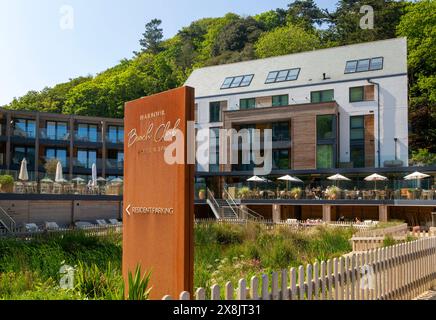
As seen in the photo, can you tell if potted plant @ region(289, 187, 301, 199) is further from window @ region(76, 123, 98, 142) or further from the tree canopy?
window @ region(76, 123, 98, 142)

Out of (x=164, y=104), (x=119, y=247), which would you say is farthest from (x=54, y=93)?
(x=164, y=104)

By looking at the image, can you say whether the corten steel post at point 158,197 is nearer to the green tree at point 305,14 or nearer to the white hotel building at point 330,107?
the white hotel building at point 330,107

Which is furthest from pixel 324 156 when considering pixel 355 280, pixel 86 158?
pixel 355 280

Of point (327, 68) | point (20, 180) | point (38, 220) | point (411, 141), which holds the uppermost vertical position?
point (327, 68)

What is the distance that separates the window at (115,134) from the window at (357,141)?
2232 centimetres

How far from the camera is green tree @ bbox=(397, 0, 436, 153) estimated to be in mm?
50562

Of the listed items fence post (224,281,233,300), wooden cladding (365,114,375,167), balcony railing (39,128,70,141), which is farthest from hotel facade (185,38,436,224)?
fence post (224,281,233,300)

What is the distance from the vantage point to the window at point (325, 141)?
41281 mm

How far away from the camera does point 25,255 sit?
1276 cm

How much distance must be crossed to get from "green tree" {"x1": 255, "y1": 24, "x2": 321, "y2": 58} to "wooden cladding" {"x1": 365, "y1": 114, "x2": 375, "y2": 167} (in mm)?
28342

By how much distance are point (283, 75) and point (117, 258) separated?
36615 mm
